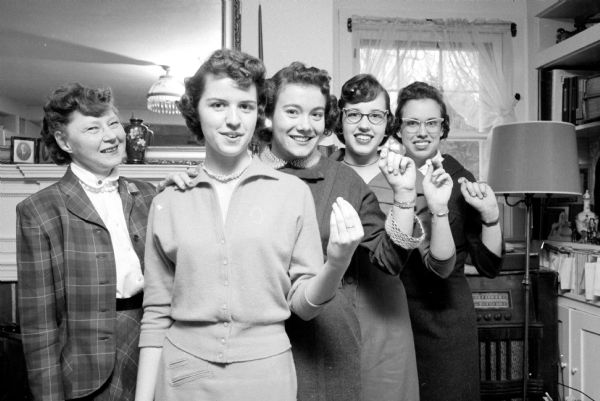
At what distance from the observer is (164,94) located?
242 cm

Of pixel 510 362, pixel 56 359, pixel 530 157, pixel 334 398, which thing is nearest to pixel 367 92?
pixel 334 398

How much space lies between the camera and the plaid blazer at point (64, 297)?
1.23m

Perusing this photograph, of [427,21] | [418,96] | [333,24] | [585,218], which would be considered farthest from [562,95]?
[418,96]

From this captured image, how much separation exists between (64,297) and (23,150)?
1474 mm

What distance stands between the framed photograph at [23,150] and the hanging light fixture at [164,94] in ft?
2.02

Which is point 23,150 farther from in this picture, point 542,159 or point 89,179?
point 542,159

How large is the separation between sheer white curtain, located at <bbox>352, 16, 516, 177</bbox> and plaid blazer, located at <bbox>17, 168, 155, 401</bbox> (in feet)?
7.05

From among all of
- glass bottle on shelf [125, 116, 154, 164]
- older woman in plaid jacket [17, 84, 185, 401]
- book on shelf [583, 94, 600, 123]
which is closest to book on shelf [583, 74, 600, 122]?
book on shelf [583, 94, 600, 123]

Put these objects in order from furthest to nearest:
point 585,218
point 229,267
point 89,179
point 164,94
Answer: point 585,218 → point 164,94 → point 89,179 → point 229,267

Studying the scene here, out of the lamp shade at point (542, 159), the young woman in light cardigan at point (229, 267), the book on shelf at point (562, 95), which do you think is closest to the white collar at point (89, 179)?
the young woman in light cardigan at point (229, 267)

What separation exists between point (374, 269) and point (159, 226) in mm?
587

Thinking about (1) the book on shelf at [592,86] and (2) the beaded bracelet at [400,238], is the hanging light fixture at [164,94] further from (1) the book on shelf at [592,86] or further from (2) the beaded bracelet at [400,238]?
(1) the book on shelf at [592,86]

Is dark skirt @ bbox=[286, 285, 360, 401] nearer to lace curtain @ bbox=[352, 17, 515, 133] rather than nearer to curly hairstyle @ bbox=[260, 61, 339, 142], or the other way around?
curly hairstyle @ bbox=[260, 61, 339, 142]

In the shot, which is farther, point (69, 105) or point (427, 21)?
point (427, 21)
